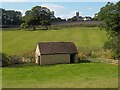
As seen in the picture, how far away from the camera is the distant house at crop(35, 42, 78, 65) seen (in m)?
47.9

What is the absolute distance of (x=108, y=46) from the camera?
51312mm

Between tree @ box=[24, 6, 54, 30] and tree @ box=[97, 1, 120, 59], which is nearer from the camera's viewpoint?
tree @ box=[97, 1, 120, 59]

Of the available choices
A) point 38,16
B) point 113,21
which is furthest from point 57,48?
point 38,16

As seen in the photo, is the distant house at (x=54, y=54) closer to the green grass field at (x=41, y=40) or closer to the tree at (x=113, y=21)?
the tree at (x=113, y=21)

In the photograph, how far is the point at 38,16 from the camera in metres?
153

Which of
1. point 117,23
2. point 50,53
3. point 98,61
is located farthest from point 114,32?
point 50,53

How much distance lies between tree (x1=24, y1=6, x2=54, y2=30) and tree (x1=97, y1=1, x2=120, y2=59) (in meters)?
90.3

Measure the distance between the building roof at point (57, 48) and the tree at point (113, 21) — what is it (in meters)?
6.33

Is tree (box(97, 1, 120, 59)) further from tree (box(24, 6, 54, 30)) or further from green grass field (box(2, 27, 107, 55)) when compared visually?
tree (box(24, 6, 54, 30))

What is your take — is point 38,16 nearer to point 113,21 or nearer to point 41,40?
point 41,40

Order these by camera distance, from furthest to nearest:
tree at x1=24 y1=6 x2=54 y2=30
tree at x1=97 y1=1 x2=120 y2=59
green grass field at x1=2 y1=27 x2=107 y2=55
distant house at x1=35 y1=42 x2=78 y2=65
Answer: tree at x1=24 y1=6 x2=54 y2=30 < green grass field at x1=2 y1=27 x2=107 y2=55 < tree at x1=97 y1=1 x2=120 y2=59 < distant house at x1=35 y1=42 x2=78 y2=65

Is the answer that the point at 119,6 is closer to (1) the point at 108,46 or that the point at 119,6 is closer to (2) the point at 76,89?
(1) the point at 108,46

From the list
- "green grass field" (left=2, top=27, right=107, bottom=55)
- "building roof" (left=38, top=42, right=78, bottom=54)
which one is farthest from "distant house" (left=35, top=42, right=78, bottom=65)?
"green grass field" (left=2, top=27, right=107, bottom=55)

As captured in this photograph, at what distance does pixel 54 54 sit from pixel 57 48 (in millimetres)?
1615
